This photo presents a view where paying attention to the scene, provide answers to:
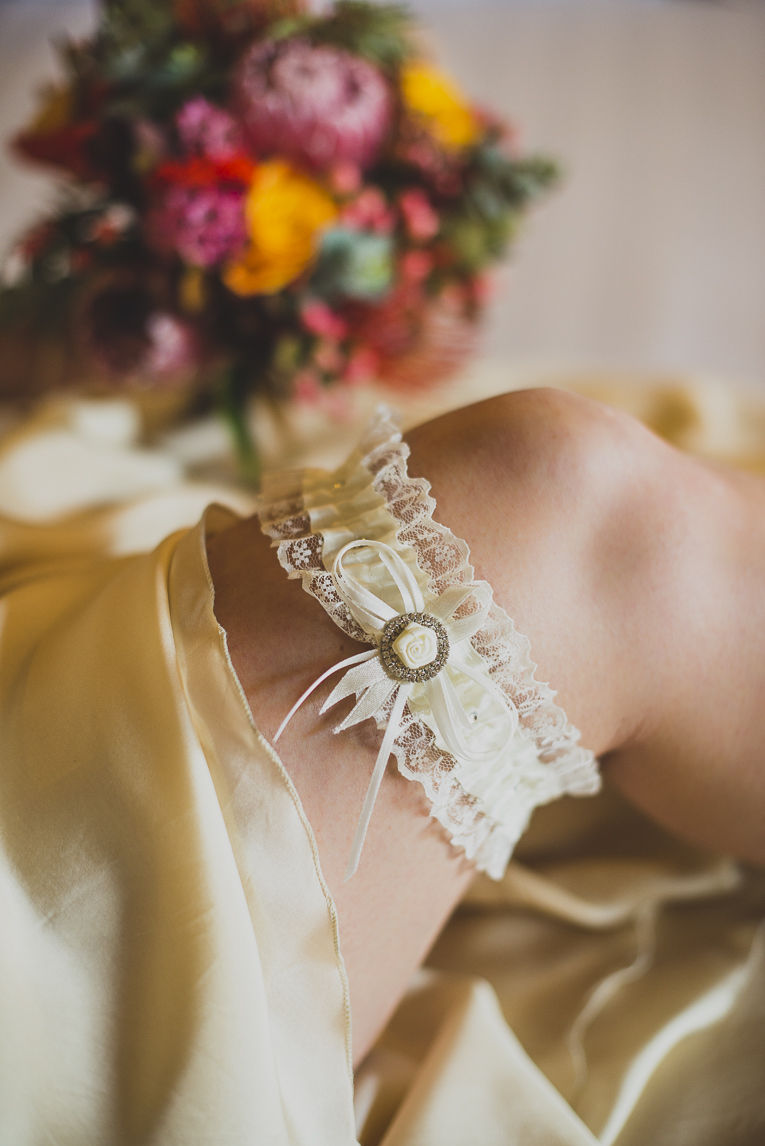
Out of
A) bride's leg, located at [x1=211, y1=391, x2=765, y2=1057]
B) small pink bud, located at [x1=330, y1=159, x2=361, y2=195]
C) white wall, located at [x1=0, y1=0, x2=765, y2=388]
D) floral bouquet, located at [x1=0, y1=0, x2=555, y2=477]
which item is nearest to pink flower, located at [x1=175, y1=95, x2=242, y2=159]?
floral bouquet, located at [x1=0, y1=0, x2=555, y2=477]

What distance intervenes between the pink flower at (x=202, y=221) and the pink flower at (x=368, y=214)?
0.43 feet

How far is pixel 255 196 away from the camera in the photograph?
0.88m

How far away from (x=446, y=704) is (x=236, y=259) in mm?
605

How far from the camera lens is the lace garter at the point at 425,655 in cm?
52

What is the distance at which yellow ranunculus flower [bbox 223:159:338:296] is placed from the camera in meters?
0.88

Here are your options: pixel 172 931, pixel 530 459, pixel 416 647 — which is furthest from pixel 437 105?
pixel 172 931

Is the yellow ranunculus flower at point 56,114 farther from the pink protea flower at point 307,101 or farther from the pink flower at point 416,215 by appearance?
the pink flower at point 416,215

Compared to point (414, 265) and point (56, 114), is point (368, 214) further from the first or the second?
point (56, 114)

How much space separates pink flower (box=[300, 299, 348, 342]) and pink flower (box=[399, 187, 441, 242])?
0.14m

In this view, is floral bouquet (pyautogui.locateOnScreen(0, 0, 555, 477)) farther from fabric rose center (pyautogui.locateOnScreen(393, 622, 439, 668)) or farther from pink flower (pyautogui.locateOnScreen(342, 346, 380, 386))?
fabric rose center (pyautogui.locateOnScreen(393, 622, 439, 668))

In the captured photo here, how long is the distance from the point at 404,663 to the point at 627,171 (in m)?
1.80

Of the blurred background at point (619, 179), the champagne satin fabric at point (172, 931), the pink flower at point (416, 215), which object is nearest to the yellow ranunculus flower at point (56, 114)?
the pink flower at point (416, 215)

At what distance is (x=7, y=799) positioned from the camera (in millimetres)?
521

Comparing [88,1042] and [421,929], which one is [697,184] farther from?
[88,1042]
